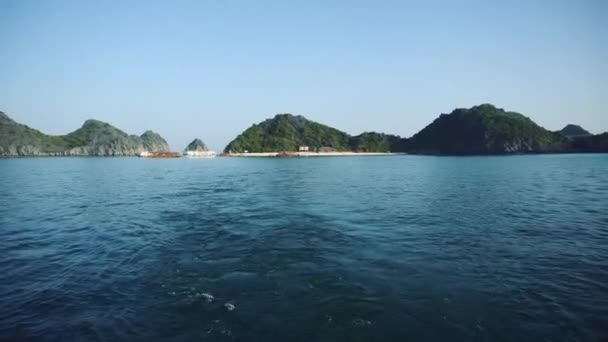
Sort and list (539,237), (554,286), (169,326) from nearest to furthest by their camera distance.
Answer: (169,326), (554,286), (539,237)

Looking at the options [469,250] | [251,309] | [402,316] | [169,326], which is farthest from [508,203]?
[169,326]

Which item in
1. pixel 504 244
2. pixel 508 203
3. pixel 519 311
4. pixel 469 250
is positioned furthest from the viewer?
pixel 508 203

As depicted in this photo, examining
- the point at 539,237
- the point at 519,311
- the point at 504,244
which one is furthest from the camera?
the point at 539,237

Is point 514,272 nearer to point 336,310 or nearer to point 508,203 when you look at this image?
point 336,310

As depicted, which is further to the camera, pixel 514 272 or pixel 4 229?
pixel 4 229

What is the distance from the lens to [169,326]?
9094 mm

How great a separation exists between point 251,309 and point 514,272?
1111 centimetres

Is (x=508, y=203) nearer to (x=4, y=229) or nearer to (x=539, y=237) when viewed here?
(x=539, y=237)

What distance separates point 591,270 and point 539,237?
5.54 meters

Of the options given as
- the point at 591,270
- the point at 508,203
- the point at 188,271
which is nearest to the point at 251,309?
the point at 188,271

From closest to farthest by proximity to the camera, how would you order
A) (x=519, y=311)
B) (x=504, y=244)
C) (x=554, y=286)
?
(x=519, y=311) < (x=554, y=286) < (x=504, y=244)

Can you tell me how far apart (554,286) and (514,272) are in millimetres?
1556

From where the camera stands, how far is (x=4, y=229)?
21.8m

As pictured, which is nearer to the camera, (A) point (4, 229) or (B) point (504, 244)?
(B) point (504, 244)
